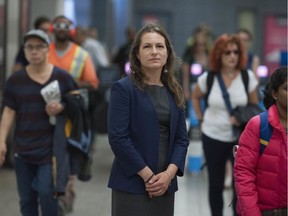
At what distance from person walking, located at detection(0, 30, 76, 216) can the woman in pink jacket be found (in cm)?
166

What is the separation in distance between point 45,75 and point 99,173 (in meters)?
3.43

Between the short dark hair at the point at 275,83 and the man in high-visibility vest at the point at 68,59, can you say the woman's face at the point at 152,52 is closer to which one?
the short dark hair at the point at 275,83

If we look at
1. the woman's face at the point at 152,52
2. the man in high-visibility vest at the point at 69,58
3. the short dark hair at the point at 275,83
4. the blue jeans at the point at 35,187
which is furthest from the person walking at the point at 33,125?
the short dark hair at the point at 275,83

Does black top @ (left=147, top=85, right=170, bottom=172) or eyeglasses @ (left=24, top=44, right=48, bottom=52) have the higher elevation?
eyeglasses @ (left=24, top=44, right=48, bottom=52)

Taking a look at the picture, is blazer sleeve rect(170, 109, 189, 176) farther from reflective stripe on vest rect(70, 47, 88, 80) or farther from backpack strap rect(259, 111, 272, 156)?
reflective stripe on vest rect(70, 47, 88, 80)

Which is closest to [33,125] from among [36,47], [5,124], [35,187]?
[5,124]

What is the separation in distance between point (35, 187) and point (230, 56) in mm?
1883

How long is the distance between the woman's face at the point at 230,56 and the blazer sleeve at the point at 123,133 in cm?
189

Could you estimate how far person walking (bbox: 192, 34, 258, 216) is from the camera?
469 centimetres

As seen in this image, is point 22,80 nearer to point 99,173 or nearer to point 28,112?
point 28,112

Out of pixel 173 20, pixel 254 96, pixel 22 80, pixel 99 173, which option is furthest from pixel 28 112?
pixel 173 20

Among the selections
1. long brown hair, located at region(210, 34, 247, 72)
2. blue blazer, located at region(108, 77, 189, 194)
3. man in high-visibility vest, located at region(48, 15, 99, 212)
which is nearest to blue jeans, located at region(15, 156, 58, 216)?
man in high-visibility vest, located at region(48, 15, 99, 212)

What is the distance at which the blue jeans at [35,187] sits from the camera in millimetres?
4211

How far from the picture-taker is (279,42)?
16859 mm
